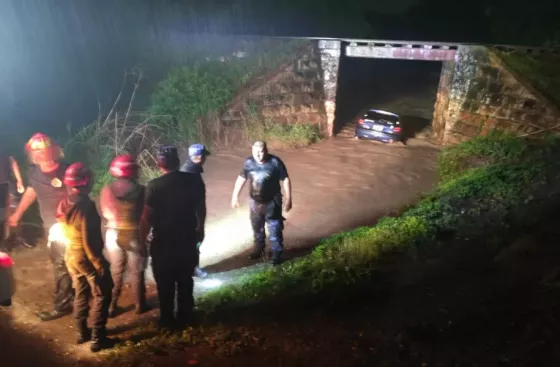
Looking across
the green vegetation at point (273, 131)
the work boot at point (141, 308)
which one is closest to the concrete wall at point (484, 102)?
the green vegetation at point (273, 131)

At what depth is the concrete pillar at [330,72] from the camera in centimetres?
1503

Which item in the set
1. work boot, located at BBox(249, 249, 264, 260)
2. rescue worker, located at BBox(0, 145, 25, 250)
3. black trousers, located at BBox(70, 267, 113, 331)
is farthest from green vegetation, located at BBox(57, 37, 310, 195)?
black trousers, located at BBox(70, 267, 113, 331)

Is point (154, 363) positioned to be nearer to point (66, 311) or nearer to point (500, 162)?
point (66, 311)

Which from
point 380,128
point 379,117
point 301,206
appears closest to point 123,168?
point 301,206

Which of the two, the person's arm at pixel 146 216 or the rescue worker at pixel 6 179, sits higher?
the person's arm at pixel 146 216

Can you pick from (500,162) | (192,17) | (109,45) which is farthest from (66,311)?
(192,17)

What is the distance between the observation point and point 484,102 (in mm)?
13359

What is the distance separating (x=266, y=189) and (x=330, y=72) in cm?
997

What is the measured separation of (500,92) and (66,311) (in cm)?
1252

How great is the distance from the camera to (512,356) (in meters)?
3.19

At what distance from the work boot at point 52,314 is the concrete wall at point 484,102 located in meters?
11.9

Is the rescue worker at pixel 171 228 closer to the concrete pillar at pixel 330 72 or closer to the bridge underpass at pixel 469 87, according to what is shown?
the bridge underpass at pixel 469 87

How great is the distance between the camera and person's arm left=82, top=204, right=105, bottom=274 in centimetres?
410

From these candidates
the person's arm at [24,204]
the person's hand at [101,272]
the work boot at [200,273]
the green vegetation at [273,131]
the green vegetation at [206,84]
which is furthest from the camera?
the green vegetation at [273,131]
